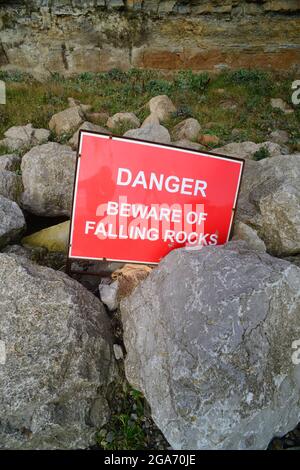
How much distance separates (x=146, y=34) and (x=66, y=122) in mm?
6455

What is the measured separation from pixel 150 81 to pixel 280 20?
473 centimetres

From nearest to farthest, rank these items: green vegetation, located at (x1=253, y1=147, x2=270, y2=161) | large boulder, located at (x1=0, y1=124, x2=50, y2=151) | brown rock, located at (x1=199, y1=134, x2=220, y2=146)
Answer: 1. green vegetation, located at (x1=253, y1=147, x2=270, y2=161)
2. large boulder, located at (x1=0, y1=124, x2=50, y2=151)
3. brown rock, located at (x1=199, y1=134, x2=220, y2=146)

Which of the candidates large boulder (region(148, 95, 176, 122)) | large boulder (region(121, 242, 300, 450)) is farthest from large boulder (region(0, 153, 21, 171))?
large boulder (region(148, 95, 176, 122))

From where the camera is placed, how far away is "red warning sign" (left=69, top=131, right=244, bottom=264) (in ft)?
9.08

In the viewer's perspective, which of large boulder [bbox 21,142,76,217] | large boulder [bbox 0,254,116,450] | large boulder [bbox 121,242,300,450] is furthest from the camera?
large boulder [bbox 21,142,76,217]

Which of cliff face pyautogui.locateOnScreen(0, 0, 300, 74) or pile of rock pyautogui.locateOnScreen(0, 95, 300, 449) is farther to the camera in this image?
cliff face pyautogui.locateOnScreen(0, 0, 300, 74)

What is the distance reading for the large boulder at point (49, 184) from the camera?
396cm

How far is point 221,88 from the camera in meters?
10.2

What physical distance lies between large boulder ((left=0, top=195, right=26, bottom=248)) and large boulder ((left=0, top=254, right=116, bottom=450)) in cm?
80

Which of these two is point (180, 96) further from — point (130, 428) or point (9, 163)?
point (130, 428)

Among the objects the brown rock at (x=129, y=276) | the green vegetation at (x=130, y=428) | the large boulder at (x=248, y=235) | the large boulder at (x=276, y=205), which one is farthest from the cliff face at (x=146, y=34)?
the green vegetation at (x=130, y=428)

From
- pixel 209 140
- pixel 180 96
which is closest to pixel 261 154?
pixel 209 140

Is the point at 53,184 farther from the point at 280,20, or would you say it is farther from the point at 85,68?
the point at 280,20

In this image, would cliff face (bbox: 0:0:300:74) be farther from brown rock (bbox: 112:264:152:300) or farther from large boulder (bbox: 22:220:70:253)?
brown rock (bbox: 112:264:152:300)
